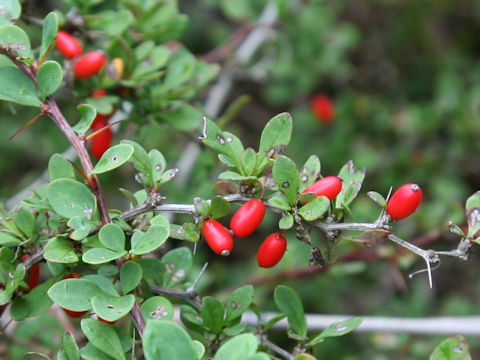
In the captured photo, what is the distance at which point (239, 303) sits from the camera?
4.70 feet

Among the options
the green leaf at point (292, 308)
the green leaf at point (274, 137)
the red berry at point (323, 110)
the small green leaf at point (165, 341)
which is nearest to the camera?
the small green leaf at point (165, 341)

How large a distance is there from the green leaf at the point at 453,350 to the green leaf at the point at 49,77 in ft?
3.69

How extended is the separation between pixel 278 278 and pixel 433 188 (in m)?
1.40

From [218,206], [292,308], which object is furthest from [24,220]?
[292,308]

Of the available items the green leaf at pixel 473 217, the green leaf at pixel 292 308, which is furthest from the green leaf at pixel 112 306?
the green leaf at pixel 473 217

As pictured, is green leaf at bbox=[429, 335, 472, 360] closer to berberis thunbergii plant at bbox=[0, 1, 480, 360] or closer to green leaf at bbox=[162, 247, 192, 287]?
berberis thunbergii plant at bbox=[0, 1, 480, 360]

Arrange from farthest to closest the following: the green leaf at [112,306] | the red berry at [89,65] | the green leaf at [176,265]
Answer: the red berry at [89,65] < the green leaf at [176,265] < the green leaf at [112,306]

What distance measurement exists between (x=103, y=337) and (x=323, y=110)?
2.62 metres

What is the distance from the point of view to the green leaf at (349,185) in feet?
4.50

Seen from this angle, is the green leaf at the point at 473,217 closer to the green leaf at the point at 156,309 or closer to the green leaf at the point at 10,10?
the green leaf at the point at 156,309

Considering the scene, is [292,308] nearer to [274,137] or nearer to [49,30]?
[274,137]

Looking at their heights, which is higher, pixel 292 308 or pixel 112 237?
pixel 112 237

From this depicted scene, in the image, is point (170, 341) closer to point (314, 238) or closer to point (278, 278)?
point (278, 278)

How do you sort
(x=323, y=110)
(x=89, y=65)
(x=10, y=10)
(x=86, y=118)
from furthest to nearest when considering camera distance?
1. (x=323, y=110)
2. (x=89, y=65)
3. (x=10, y=10)
4. (x=86, y=118)
